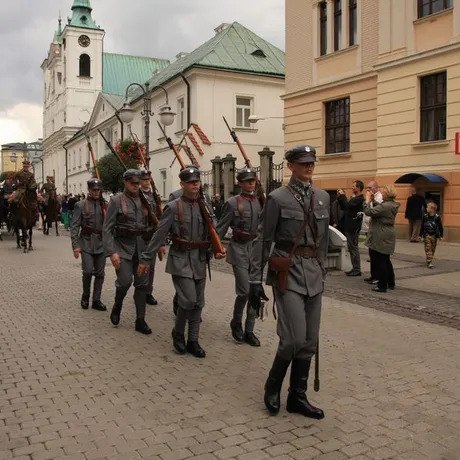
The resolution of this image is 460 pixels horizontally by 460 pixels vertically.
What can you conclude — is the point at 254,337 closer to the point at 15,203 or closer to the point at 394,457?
the point at 394,457

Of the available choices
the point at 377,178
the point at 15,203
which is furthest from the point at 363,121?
the point at 15,203

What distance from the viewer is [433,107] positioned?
18703mm

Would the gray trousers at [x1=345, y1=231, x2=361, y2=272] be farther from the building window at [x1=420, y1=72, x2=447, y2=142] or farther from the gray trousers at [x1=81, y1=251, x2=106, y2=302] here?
the building window at [x1=420, y1=72, x2=447, y2=142]

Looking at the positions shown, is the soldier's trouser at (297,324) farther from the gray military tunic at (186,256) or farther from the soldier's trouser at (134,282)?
the soldier's trouser at (134,282)

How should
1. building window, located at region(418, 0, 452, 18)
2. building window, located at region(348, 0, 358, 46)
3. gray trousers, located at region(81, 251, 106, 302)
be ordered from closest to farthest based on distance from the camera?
gray trousers, located at region(81, 251, 106, 302) < building window, located at region(418, 0, 452, 18) < building window, located at region(348, 0, 358, 46)

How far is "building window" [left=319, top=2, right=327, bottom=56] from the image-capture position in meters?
23.4

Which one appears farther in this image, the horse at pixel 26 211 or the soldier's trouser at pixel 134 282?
the horse at pixel 26 211

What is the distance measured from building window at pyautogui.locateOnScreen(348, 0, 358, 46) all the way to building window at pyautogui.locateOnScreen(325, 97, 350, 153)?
216cm

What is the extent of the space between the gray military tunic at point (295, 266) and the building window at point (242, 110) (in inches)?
1278

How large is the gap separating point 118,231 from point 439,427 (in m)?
4.51

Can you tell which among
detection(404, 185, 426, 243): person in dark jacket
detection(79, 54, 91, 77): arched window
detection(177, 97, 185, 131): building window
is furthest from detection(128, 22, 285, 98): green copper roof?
detection(79, 54, 91, 77): arched window

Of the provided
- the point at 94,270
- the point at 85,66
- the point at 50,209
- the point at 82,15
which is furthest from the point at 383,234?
the point at 82,15

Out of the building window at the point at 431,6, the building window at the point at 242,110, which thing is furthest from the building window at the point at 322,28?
the building window at the point at 242,110

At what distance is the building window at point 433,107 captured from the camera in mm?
18359
